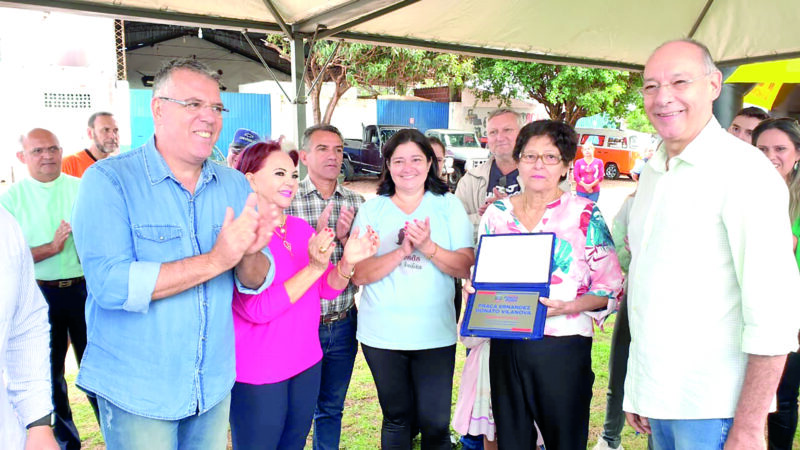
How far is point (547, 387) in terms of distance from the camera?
2.40 m

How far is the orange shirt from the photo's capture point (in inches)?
165

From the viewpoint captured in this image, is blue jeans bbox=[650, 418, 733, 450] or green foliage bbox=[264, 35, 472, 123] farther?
green foliage bbox=[264, 35, 472, 123]

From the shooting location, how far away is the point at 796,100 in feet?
24.6

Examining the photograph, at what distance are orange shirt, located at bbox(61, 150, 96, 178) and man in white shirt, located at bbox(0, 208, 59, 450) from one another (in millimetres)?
3115

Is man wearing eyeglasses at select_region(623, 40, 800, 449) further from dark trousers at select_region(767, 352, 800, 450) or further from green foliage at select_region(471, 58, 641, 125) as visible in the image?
green foliage at select_region(471, 58, 641, 125)

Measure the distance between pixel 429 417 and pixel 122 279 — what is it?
1.67 m

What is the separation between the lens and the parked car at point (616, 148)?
22.5 m

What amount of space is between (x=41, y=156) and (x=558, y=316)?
3314 millimetres

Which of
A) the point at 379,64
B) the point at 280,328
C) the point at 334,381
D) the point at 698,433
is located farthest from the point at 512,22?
the point at 379,64

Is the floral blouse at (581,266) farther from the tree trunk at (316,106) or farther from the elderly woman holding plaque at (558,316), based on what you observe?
the tree trunk at (316,106)

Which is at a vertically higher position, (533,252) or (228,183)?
(228,183)

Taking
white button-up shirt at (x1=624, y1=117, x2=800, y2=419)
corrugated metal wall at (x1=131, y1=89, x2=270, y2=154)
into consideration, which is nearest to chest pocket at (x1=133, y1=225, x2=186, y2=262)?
white button-up shirt at (x1=624, y1=117, x2=800, y2=419)

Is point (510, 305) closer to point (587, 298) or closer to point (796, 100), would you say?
point (587, 298)

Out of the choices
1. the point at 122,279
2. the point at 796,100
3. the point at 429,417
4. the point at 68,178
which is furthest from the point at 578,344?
the point at 796,100
